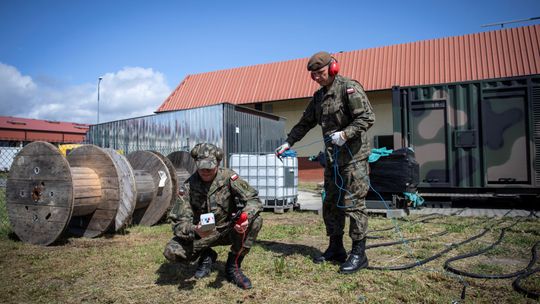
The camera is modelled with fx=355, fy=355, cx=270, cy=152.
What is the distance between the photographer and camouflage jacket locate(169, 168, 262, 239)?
3.36 metres

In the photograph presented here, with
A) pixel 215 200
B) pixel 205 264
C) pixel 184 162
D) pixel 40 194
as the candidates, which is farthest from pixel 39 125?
pixel 215 200

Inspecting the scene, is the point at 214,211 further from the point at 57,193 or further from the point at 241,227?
the point at 57,193

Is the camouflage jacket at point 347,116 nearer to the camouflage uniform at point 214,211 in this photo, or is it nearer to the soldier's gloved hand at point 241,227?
the camouflage uniform at point 214,211

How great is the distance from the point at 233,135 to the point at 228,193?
31.3 ft

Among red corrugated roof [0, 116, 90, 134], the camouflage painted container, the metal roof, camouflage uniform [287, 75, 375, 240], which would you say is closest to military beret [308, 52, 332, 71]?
camouflage uniform [287, 75, 375, 240]

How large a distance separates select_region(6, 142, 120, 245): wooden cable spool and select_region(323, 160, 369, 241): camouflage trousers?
3264mm

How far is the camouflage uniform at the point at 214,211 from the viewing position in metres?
3.27

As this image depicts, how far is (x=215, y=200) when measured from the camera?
3441mm

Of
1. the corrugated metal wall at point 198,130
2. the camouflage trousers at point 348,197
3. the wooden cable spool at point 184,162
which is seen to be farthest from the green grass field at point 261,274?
the corrugated metal wall at point 198,130

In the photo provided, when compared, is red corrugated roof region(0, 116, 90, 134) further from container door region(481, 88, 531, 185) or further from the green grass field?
container door region(481, 88, 531, 185)

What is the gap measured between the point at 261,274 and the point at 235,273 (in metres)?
0.36

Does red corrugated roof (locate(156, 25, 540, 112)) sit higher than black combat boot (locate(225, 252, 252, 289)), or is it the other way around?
red corrugated roof (locate(156, 25, 540, 112))

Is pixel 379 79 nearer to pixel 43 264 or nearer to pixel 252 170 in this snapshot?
pixel 252 170

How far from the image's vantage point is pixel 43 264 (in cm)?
419
